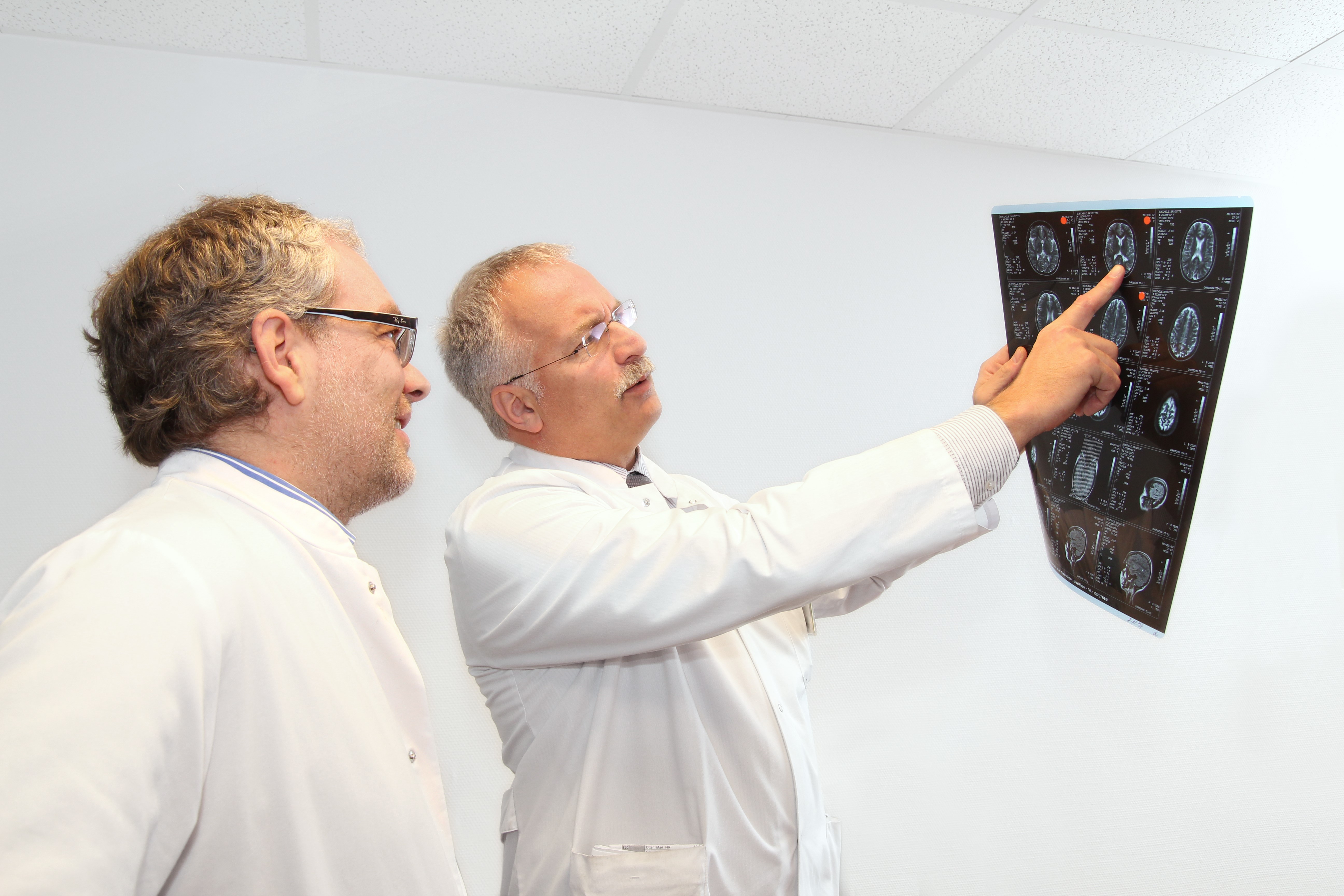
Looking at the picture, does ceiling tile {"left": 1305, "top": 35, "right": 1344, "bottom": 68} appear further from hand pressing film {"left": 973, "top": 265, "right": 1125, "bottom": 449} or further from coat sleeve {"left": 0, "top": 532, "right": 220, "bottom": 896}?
coat sleeve {"left": 0, "top": 532, "right": 220, "bottom": 896}

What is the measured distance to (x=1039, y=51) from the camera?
2111 millimetres

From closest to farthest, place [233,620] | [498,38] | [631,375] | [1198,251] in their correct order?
[233,620]
[1198,251]
[631,375]
[498,38]

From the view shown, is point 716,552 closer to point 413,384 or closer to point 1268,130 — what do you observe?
point 413,384

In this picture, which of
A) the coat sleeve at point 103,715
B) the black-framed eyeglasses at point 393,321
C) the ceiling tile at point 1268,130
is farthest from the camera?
the ceiling tile at point 1268,130

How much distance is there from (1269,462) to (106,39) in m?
3.26

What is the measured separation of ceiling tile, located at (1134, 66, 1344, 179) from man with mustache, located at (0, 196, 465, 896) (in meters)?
2.36

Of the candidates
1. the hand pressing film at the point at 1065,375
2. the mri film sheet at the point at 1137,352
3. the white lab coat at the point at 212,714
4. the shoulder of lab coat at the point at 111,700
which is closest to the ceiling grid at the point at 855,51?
the mri film sheet at the point at 1137,352

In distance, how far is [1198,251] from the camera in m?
1.02

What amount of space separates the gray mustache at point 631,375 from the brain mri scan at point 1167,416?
0.71 metres

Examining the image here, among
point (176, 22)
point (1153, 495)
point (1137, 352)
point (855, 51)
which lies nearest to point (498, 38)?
point (176, 22)

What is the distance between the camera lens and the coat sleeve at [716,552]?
939mm

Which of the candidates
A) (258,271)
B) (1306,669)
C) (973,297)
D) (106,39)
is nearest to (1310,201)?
(973,297)

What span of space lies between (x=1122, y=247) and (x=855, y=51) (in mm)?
1231

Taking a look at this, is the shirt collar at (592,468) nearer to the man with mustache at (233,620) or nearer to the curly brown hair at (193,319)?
the man with mustache at (233,620)
